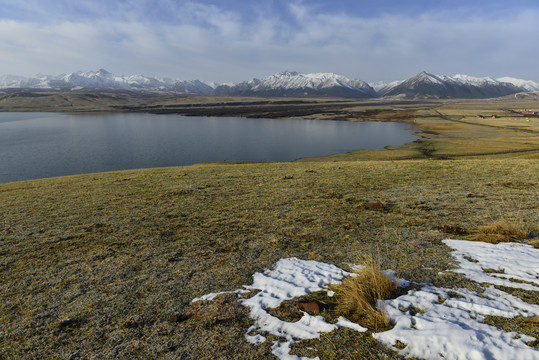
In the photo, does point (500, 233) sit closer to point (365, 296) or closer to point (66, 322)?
point (365, 296)

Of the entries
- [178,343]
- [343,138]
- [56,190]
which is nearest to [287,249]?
[178,343]

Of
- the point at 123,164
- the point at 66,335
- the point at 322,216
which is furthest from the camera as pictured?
the point at 123,164

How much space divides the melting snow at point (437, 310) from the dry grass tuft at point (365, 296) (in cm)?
20

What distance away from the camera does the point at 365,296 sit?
543cm

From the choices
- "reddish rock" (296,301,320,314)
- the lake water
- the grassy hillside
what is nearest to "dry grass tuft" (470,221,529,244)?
the grassy hillside

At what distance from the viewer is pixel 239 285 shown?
21.5ft

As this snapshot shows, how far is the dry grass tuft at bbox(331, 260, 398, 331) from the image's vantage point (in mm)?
4957

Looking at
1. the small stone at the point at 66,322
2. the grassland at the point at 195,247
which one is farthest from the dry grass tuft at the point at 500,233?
the small stone at the point at 66,322

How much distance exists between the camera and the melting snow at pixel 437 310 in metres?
4.19

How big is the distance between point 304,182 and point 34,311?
1484cm

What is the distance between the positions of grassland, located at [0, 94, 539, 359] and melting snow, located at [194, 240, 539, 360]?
0.95 feet

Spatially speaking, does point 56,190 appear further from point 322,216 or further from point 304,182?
point 322,216

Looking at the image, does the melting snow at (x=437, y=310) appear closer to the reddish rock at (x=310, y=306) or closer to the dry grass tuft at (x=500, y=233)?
the reddish rock at (x=310, y=306)

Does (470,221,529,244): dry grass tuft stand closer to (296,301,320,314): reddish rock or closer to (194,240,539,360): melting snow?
(194,240,539,360): melting snow
